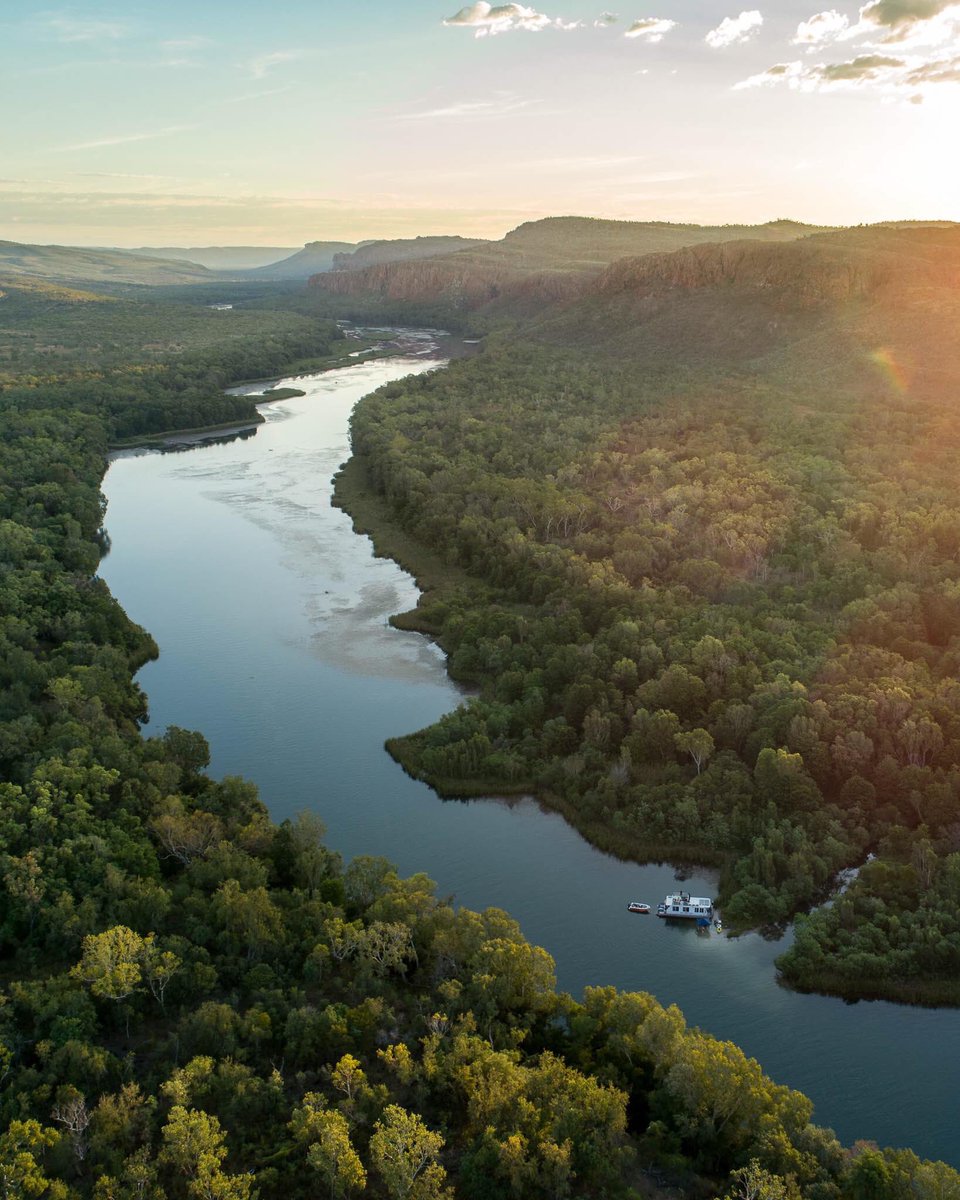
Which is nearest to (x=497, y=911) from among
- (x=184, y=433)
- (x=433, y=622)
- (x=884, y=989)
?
(x=884, y=989)

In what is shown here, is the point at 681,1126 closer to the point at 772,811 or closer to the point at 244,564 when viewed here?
the point at 772,811

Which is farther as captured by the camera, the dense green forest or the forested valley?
the dense green forest

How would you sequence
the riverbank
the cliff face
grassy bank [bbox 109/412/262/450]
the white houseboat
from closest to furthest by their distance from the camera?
the white houseboat, the riverbank, grassy bank [bbox 109/412/262/450], the cliff face

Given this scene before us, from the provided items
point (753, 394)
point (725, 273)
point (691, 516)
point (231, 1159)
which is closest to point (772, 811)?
point (231, 1159)

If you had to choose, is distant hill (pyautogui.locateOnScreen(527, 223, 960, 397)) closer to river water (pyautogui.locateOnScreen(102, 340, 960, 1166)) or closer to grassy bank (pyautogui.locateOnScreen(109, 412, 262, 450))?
grassy bank (pyautogui.locateOnScreen(109, 412, 262, 450))

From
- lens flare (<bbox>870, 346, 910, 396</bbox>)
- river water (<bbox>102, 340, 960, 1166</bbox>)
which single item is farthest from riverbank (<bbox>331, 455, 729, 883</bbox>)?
lens flare (<bbox>870, 346, 910, 396</bbox>)
